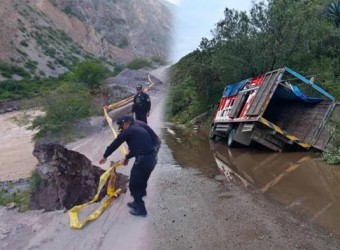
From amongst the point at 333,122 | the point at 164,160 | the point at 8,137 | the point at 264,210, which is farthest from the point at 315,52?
the point at 8,137

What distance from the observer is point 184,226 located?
6633 mm

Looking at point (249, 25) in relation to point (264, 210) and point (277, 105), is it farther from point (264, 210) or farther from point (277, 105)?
point (264, 210)

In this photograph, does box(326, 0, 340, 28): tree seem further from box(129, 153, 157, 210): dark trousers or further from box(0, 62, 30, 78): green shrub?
box(0, 62, 30, 78): green shrub

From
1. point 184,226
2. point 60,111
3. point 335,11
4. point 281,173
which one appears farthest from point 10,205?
point 335,11

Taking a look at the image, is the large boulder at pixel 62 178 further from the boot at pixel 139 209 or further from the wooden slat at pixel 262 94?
the wooden slat at pixel 262 94

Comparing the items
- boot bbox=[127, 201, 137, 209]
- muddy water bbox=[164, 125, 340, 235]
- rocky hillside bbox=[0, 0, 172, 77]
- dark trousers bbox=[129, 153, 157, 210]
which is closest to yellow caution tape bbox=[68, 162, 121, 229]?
boot bbox=[127, 201, 137, 209]

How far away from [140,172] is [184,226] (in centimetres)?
110

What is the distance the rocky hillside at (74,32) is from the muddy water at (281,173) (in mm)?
40945

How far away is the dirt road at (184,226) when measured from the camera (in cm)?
597

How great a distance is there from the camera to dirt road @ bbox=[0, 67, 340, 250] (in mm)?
5973

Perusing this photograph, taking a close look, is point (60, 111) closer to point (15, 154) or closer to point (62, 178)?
point (62, 178)

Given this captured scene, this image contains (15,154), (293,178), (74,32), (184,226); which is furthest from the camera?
(74,32)

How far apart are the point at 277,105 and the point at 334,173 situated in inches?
231

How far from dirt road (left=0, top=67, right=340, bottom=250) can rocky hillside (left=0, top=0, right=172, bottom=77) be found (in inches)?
1727
